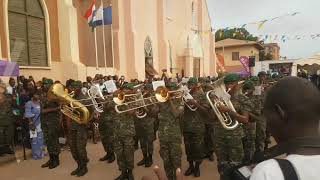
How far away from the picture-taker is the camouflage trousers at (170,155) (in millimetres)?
6121

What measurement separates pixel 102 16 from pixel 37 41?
12.9ft

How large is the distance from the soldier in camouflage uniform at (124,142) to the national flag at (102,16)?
11.1m

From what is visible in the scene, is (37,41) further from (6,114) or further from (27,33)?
(6,114)

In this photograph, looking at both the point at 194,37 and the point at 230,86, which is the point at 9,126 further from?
the point at 194,37

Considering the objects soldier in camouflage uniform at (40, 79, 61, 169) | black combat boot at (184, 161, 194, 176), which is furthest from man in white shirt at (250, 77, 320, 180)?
soldier in camouflage uniform at (40, 79, 61, 169)

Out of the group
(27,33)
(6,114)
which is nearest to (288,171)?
(6,114)

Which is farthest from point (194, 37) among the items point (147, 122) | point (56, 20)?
point (147, 122)

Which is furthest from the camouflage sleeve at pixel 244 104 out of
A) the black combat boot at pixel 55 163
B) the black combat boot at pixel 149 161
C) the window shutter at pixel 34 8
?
the window shutter at pixel 34 8

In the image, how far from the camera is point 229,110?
5090 mm

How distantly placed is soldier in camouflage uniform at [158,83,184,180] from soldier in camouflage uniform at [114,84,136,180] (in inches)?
32.6

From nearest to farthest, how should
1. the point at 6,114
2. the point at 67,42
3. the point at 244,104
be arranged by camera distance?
the point at 244,104 < the point at 6,114 < the point at 67,42

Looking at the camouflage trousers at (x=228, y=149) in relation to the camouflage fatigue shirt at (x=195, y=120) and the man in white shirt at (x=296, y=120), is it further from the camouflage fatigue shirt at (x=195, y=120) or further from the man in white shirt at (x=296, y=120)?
the man in white shirt at (x=296, y=120)

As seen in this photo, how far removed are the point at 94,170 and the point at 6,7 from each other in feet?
25.3

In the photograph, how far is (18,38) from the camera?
537 inches
